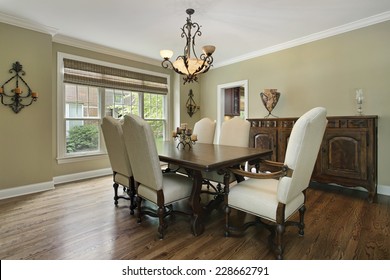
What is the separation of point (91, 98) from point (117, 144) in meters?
2.24

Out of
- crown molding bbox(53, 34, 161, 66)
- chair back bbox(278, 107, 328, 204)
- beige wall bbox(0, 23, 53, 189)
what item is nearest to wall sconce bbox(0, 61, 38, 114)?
beige wall bbox(0, 23, 53, 189)

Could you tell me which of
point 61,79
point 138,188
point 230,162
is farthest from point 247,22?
point 61,79

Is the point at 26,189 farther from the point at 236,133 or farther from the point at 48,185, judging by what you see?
the point at 236,133

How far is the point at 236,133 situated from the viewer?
3.06m

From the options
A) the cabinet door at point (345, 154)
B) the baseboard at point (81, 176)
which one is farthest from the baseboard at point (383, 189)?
the baseboard at point (81, 176)

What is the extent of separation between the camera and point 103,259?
1.64 m

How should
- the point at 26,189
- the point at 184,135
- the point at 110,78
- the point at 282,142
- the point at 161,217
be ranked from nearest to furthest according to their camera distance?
the point at 161,217 → the point at 184,135 → the point at 26,189 → the point at 282,142 → the point at 110,78

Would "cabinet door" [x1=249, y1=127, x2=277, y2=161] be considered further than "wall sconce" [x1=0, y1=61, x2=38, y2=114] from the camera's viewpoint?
Yes

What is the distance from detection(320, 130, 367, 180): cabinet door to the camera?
283 cm

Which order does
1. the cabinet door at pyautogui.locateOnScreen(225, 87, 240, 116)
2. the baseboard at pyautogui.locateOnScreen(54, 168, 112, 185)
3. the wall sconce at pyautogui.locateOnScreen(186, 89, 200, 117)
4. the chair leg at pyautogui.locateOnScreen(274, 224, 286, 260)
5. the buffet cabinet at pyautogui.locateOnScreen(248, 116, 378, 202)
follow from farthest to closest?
the cabinet door at pyautogui.locateOnScreen(225, 87, 240, 116) < the wall sconce at pyautogui.locateOnScreen(186, 89, 200, 117) < the baseboard at pyautogui.locateOnScreen(54, 168, 112, 185) < the buffet cabinet at pyautogui.locateOnScreen(248, 116, 378, 202) < the chair leg at pyautogui.locateOnScreen(274, 224, 286, 260)

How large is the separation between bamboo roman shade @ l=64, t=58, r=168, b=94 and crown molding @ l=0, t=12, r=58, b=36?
50 cm

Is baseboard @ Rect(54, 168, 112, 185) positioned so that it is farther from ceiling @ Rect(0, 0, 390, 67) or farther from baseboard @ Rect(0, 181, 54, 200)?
ceiling @ Rect(0, 0, 390, 67)

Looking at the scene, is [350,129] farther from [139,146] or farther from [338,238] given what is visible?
[139,146]

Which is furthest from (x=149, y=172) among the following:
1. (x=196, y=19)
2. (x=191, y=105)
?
(x=191, y=105)
